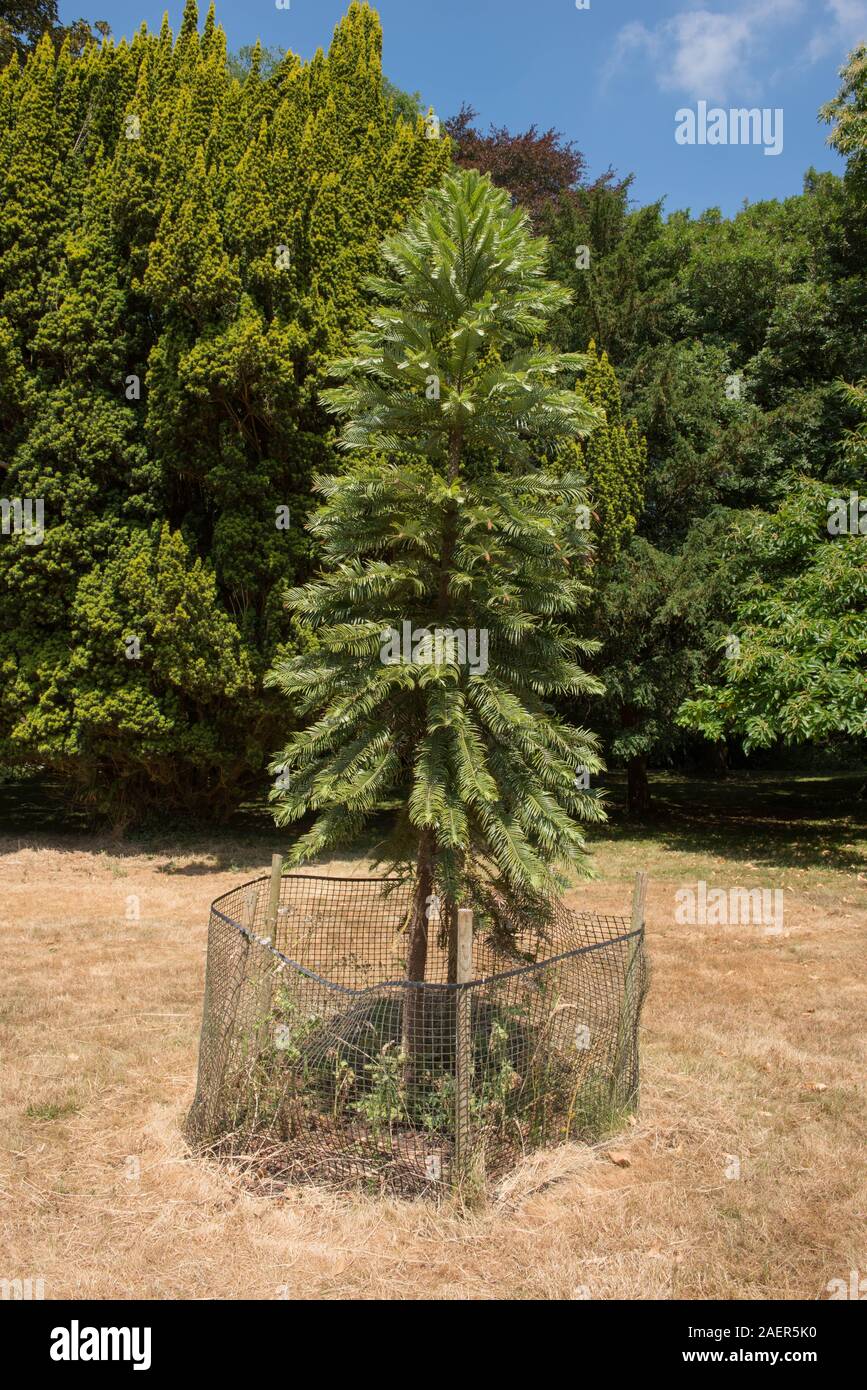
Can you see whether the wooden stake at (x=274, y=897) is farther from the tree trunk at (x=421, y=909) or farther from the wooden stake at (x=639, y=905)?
the wooden stake at (x=639, y=905)

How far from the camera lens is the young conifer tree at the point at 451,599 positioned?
465 centimetres

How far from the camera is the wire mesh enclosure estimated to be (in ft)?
14.1

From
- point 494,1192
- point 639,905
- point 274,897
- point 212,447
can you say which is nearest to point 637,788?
point 212,447

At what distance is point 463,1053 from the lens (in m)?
4.16

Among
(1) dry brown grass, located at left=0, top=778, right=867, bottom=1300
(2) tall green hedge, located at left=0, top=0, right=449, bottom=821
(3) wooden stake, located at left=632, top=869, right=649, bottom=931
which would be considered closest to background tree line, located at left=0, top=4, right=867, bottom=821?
(2) tall green hedge, located at left=0, top=0, right=449, bottom=821

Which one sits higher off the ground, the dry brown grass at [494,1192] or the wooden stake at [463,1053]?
the wooden stake at [463,1053]

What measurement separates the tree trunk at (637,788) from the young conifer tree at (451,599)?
1330 centimetres

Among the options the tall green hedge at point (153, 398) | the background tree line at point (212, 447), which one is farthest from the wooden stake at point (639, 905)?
the tall green hedge at point (153, 398)

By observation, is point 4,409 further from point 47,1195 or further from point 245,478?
point 47,1195

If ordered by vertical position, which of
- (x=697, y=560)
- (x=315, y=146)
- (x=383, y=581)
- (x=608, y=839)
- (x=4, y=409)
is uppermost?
(x=315, y=146)

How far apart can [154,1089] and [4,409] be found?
10214 mm

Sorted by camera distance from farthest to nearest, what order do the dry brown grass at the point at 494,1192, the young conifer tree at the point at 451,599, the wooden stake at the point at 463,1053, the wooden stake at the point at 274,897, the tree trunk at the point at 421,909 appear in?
the wooden stake at the point at 274,897 < the tree trunk at the point at 421,909 < the young conifer tree at the point at 451,599 < the wooden stake at the point at 463,1053 < the dry brown grass at the point at 494,1192

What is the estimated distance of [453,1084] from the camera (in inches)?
167

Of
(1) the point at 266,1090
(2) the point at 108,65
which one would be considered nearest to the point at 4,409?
(2) the point at 108,65
